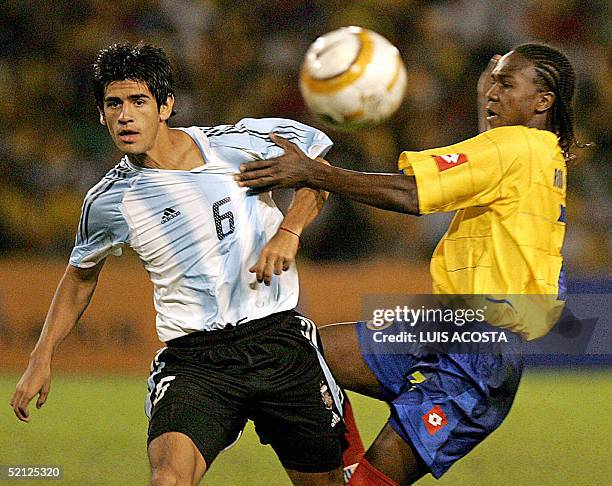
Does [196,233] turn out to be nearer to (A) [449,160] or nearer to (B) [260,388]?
(B) [260,388]

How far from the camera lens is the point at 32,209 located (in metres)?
11.0

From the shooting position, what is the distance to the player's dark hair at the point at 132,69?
3.96 meters

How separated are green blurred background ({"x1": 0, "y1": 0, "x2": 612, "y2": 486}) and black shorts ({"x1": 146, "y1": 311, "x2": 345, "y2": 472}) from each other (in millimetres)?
4654

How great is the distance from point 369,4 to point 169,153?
8.06m

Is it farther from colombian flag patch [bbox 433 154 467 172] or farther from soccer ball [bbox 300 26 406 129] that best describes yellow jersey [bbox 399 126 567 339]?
soccer ball [bbox 300 26 406 129]

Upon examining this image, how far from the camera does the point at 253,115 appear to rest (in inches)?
449

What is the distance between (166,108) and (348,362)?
48.4 inches

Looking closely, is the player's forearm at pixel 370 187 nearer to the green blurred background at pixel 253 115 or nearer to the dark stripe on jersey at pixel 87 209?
the dark stripe on jersey at pixel 87 209

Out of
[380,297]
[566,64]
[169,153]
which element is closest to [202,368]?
[169,153]

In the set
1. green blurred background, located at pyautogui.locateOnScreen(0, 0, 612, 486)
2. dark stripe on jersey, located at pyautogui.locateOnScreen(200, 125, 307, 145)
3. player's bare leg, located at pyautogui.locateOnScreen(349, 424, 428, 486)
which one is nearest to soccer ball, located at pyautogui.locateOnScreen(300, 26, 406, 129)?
dark stripe on jersey, located at pyautogui.locateOnScreen(200, 125, 307, 145)


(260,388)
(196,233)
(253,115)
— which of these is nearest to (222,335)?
(260,388)

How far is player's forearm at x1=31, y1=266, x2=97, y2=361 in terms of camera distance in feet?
13.4

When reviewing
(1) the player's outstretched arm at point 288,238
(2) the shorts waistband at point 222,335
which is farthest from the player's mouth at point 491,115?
(2) the shorts waistband at point 222,335

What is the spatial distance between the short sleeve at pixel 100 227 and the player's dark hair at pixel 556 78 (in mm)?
1614
